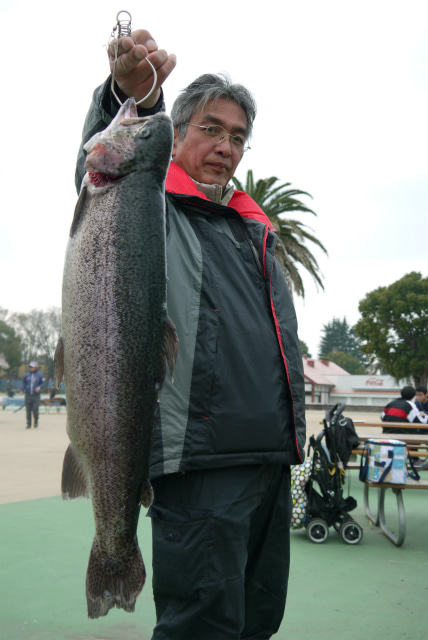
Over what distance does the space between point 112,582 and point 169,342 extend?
2.56ft

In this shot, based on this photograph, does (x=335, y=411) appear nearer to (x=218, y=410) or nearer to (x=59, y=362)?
(x=218, y=410)

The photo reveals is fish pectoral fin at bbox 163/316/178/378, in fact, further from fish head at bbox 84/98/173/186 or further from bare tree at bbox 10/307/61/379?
bare tree at bbox 10/307/61/379

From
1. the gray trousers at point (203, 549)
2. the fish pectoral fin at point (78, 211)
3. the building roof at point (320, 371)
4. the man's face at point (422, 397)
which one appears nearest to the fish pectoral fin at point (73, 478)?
the gray trousers at point (203, 549)

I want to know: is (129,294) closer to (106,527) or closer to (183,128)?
(106,527)

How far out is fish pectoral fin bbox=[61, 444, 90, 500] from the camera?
180 cm

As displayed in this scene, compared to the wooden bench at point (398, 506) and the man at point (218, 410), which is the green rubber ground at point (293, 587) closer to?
the wooden bench at point (398, 506)

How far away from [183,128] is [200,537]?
5.93ft

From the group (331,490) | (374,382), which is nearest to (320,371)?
(374,382)

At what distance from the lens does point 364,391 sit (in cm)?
7069

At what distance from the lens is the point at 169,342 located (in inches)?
70.9

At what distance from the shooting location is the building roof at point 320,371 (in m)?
70.2

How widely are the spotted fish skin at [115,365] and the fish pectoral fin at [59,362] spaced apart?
A: 33 mm

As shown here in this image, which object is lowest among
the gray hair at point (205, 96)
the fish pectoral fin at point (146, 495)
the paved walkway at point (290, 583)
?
the paved walkway at point (290, 583)

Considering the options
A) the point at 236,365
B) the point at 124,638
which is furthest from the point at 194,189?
the point at 124,638
